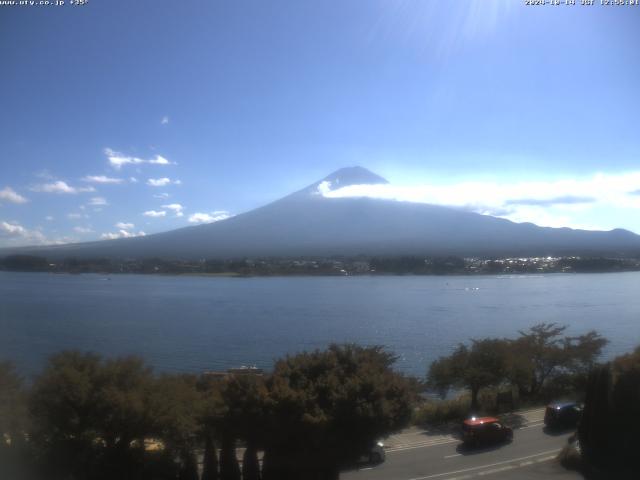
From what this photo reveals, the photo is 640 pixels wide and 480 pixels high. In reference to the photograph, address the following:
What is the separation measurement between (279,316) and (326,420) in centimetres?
2098

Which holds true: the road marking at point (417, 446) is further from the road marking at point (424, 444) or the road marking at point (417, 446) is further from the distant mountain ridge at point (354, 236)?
the distant mountain ridge at point (354, 236)

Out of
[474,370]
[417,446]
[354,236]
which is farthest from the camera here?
[354,236]

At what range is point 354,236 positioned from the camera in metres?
72.1

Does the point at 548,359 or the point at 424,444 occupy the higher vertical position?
the point at 548,359

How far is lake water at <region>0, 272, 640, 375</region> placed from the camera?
17344 mm

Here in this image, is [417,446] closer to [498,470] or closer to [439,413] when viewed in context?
[498,470]

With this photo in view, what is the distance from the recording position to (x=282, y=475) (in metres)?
5.22

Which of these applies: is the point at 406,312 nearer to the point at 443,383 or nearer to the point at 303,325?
the point at 303,325

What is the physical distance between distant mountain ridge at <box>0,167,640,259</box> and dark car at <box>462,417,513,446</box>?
51419 millimetres

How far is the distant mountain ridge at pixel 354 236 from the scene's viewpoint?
62.4 m

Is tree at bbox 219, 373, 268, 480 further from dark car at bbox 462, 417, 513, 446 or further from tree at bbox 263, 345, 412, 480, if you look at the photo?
dark car at bbox 462, 417, 513, 446

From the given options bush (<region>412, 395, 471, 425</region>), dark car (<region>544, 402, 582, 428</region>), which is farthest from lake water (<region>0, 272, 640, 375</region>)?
dark car (<region>544, 402, 582, 428</region>)

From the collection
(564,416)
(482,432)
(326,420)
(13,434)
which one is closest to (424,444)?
(482,432)

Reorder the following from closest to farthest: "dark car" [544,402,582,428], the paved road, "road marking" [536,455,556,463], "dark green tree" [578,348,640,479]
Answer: "dark green tree" [578,348,640,479] → the paved road → "road marking" [536,455,556,463] → "dark car" [544,402,582,428]
